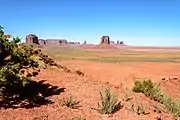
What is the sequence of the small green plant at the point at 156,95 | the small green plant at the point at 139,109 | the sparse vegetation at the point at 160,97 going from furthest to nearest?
the small green plant at the point at 156,95 < the sparse vegetation at the point at 160,97 < the small green plant at the point at 139,109

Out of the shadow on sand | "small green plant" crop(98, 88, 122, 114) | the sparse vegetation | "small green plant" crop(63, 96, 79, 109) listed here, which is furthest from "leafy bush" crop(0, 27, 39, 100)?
the sparse vegetation

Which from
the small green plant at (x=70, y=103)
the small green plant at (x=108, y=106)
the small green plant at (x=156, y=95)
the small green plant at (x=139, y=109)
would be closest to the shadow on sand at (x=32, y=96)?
the small green plant at (x=70, y=103)

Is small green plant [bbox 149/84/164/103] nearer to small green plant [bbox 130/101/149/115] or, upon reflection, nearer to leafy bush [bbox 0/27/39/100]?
small green plant [bbox 130/101/149/115]

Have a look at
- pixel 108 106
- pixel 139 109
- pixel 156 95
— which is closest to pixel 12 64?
pixel 108 106

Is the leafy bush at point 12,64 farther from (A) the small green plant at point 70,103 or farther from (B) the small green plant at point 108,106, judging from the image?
(B) the small green plant at point 108,106

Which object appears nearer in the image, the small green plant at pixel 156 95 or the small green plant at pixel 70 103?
the small green plant at pixel 70 103

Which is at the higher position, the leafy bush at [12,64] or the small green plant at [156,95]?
the leafy bush at [12,64]

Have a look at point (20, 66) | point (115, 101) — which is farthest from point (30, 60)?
point (115, 101)

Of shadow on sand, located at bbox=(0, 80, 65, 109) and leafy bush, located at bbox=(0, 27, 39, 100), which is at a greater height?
leafy bush, located at bbox=(0, 27, 39, 100)

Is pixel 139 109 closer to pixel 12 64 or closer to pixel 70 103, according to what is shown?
pixel 70 103

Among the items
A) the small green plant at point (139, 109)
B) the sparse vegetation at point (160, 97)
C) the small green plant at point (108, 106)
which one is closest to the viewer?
the small green plant at point (108, 106)

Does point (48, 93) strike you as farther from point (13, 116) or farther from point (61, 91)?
point (13, 116)

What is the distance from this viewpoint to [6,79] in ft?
31.7

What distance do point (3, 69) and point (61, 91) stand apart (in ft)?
8.80
